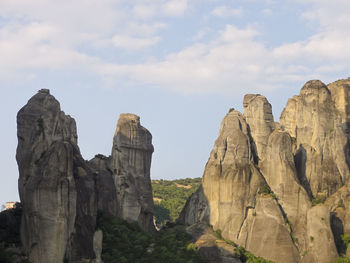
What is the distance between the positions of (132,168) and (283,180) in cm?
1537

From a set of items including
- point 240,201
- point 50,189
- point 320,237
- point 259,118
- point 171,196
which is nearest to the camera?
point 50,189

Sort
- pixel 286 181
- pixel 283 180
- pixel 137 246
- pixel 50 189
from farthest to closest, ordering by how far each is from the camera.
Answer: pixel 283 180 → pixel 286 181 → pixel 137 246 → pixel 50 189

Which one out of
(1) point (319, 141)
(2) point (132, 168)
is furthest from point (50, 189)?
(1) point (319, 141)

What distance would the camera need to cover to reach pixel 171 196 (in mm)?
129125

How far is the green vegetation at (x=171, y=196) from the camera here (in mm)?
117250

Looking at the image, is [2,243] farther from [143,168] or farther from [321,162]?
[321,162]

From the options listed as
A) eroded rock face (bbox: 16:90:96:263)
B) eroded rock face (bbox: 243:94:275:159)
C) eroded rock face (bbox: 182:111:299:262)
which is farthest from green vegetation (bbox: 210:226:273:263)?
eroded rock face (bbox: 16:90:96:263)

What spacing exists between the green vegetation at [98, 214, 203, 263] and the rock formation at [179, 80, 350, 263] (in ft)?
27.8

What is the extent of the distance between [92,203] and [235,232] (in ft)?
70.4

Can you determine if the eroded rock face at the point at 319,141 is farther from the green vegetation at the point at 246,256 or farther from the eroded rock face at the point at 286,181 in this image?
the green vegetation at the point at 246,256

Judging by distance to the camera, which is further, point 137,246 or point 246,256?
point 246,256

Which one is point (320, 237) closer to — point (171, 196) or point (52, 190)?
point (52, 190)

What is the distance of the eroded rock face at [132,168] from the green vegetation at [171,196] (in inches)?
1075

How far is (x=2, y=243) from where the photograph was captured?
57875 millimetres
